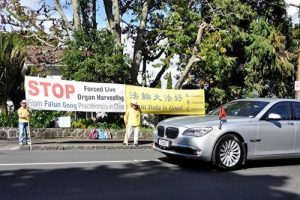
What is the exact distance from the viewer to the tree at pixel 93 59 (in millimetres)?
18859

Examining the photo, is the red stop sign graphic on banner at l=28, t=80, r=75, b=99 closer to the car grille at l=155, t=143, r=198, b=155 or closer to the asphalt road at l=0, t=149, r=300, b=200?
the asphalt road at l=0, t=149, r=300, b=200

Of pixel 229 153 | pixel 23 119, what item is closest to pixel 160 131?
pixel 229 153

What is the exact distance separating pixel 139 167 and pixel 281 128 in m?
3.12

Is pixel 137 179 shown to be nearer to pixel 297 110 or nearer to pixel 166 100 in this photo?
pixel 297 110

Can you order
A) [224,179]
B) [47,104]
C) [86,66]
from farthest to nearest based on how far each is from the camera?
[86,66] → [47,104] → [224,179]

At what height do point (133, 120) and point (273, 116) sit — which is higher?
point (273, 116)

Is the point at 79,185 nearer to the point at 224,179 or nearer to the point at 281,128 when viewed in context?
the point at 224,179

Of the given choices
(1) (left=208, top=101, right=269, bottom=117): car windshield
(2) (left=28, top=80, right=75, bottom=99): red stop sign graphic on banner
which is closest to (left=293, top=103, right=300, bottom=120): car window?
(1) (left=208, top=101, right=269, bottom=117): car windshield

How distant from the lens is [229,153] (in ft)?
33.7

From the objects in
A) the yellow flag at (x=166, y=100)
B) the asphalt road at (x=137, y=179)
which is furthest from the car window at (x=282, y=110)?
the yellow flag at (x=166, y=100)

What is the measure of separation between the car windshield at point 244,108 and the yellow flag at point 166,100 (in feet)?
22.4

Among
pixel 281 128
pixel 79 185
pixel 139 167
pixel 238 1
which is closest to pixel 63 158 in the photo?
pixel 139 167

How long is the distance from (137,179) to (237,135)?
2.45 m

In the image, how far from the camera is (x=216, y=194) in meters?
8.02
